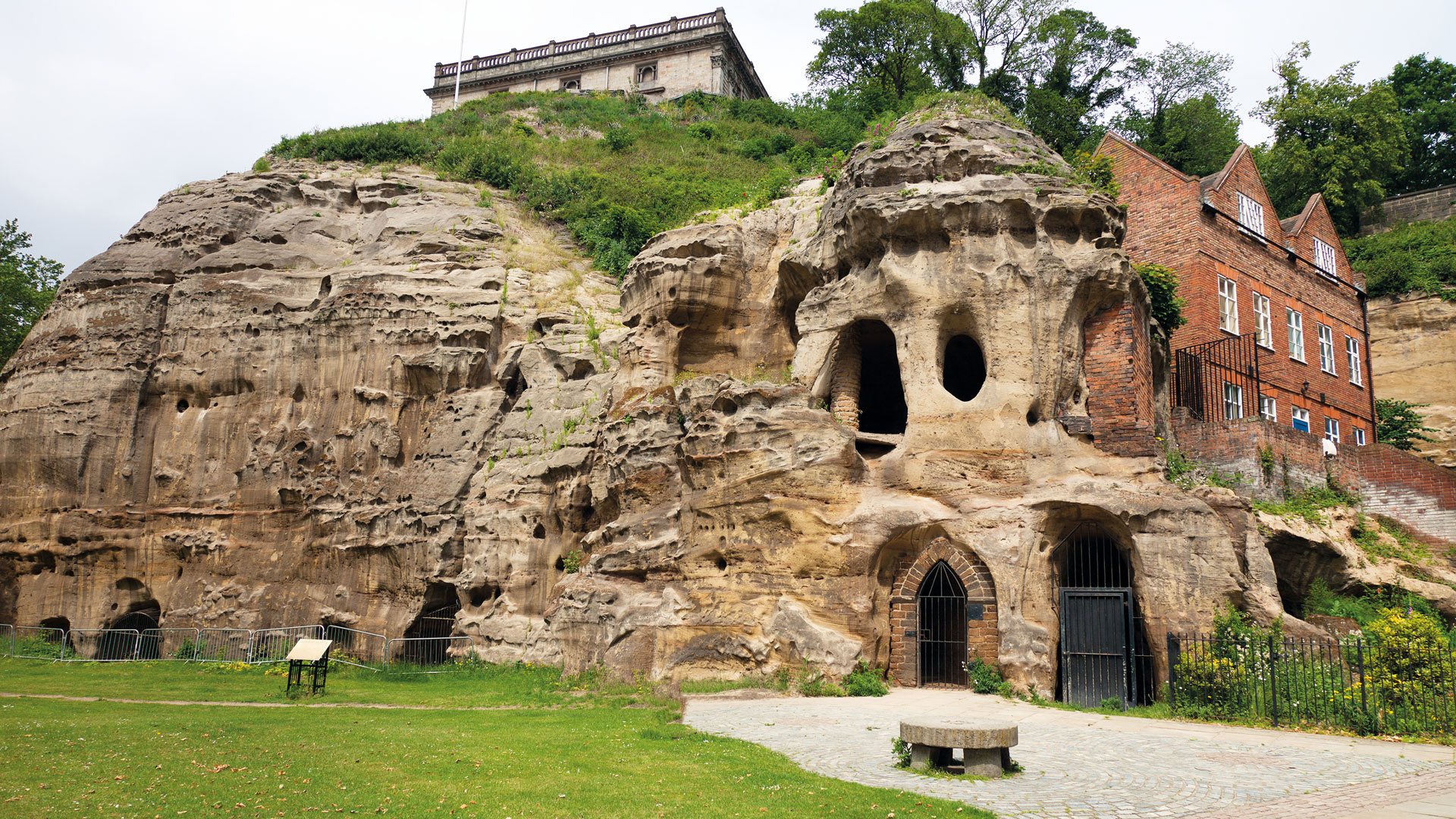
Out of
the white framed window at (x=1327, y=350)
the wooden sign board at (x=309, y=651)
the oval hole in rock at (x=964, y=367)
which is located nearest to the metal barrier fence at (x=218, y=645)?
the wooden sign board at (x=309, y=651)

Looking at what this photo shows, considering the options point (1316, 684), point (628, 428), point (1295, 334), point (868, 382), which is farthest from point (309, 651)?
point (1295, 334)

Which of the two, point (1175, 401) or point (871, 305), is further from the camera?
point (1175, 401)

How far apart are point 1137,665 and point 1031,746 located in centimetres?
638

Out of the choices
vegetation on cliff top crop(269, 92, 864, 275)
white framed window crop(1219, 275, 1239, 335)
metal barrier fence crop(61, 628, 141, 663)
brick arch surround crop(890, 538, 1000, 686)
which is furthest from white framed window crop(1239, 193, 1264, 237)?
metal barrier fence crop(61, 628, 141, 663)

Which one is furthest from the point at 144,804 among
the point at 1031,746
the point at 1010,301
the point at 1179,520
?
the point at 1010,301

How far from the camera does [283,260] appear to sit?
1254 inches

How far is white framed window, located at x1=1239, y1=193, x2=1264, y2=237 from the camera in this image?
1177 inches

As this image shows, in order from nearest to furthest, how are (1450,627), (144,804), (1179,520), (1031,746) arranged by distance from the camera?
(144,804) → (1031,746) → (1179,520) → (1450,627)

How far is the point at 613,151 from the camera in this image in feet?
152

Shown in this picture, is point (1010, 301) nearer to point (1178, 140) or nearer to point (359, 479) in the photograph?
point (359, 479)

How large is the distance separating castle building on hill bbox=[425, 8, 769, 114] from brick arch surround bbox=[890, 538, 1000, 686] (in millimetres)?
41782

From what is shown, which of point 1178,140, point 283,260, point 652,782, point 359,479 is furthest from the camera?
point 1178,140

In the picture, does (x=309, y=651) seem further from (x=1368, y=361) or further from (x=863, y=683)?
(x=1368, y=361)

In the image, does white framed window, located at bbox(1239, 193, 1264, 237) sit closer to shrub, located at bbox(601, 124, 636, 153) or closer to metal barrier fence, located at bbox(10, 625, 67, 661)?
shrub, located at bbox(601, 124, 636, 153)
